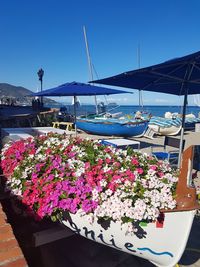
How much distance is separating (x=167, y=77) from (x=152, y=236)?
4.17m

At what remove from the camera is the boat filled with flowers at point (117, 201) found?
231 centimetres

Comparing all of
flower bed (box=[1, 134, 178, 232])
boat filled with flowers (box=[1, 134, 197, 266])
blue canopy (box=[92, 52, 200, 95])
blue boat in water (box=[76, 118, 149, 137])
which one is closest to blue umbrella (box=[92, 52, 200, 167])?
blue canopy (box=[92, 52, 200, 95])

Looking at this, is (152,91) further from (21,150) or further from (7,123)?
(7,123)

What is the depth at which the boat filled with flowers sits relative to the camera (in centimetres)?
231

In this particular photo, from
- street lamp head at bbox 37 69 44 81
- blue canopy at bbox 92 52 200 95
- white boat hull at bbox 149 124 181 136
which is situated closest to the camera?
blue canopy at bbox 92 52 200 95

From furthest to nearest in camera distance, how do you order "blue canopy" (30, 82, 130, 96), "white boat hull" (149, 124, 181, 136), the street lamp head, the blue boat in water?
the street lamp head → "white boat hull" (149, 124, 181, 136) → the blue boat in water → "blue canopy" (30, 82, 130, 96)

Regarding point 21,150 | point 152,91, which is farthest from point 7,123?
point 21,150

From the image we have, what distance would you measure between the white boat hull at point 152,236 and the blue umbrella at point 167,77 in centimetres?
252

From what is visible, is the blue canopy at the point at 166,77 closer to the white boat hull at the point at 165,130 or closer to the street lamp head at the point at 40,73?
the white boat hull at the point at 165,130

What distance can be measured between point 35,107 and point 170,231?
1907cm

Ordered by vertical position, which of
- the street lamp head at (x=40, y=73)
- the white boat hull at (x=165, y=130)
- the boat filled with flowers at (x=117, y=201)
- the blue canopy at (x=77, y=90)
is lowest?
the white boat hull at (x=165, y=130)

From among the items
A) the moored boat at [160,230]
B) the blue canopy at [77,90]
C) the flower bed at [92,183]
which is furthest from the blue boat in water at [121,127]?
the moored boat at [160,230]

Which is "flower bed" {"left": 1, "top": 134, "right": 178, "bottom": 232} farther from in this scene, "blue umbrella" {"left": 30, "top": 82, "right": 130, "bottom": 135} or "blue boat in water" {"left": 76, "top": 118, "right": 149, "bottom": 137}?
"blue boat in water" {"left": 76, "top": 118, "right": 149, "bottom": 137}

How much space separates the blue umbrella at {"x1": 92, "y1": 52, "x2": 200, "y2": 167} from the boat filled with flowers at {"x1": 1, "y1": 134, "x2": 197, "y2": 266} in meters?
2.12
